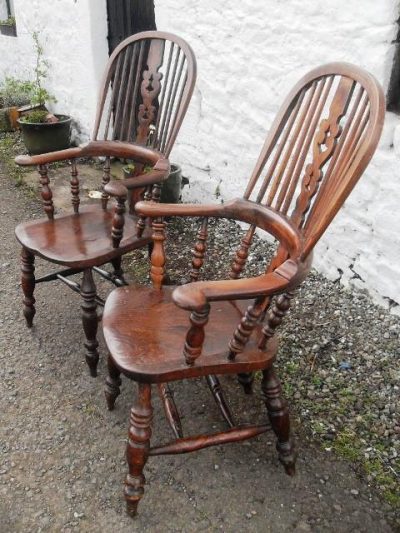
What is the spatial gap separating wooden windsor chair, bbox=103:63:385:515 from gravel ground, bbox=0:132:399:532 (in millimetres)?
141

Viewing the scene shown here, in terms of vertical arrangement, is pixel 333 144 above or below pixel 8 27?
above

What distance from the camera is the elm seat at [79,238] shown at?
6.70ft

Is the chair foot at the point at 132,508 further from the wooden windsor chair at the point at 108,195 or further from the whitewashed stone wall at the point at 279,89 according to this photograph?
the whitewashed stone wall at the point at 279,89

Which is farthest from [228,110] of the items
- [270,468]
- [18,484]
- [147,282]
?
[18,484]

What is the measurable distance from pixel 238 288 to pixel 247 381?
0.90 metres

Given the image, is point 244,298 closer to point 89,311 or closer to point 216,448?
point 216,448

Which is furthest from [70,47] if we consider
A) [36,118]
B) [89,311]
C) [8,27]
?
[89,311]

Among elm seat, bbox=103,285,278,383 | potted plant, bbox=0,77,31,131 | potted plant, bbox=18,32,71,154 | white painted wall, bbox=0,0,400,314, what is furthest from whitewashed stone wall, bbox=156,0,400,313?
potted plant, bbox=0,77,31,131

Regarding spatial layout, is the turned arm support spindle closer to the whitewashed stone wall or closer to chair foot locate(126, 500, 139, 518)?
chair foot locate(126, 500, 139, 518)

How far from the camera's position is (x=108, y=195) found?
7.07 ft

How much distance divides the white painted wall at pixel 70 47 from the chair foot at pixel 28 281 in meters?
2.57

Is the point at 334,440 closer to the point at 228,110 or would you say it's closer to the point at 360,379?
the point at 360,379

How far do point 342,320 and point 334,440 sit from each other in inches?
29.5

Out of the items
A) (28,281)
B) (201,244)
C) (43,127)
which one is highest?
(201,244)
